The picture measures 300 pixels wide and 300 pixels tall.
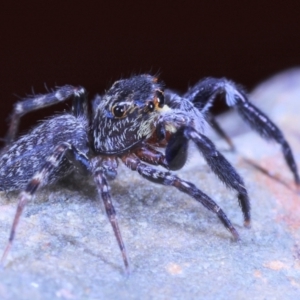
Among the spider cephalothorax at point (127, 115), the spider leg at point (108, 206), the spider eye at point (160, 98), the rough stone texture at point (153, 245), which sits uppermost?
the spider eye at point (160, 98)

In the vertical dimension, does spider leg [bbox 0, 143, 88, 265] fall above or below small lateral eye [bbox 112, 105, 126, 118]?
below

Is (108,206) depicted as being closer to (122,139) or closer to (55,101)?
(122,139)

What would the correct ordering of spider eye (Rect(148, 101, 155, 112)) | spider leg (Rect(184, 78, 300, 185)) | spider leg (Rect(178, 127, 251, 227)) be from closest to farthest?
spider leg (Rect(178, 127, 251, 227))
spider eye (Rect(148, 101, 155, 112))
spider leg (Rect(184, 78, 300, 185))

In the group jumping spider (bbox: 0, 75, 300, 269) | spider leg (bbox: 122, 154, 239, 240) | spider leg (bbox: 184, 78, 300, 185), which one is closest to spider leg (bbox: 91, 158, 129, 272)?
jumping spider (bbox: 0, 75, 300, 269)

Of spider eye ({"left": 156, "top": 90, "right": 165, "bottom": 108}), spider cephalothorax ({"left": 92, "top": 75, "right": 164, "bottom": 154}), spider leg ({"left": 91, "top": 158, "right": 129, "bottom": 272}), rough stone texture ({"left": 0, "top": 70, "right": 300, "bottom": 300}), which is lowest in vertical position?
rough stone texture ({"left": 0, "top": 70, "right": 300, "bottom": 300})

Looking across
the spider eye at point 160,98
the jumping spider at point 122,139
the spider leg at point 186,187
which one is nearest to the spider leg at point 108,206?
the jumping spider at point 122,139

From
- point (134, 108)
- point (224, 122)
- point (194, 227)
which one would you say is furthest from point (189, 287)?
point (224, 122)

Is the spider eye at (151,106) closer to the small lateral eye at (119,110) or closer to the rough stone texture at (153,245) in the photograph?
the small lateral eye at (119,110)

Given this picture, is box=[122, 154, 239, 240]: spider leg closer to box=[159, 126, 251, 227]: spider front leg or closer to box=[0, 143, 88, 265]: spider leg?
box=[159, 126, 251, 227]: spider front leg

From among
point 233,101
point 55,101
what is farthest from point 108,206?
point 233,101

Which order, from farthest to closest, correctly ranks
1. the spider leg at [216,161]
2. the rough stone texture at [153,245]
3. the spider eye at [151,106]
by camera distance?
the spider eye at [151,106], the spider leg at [216,161], the rough stone texture at [153,245]
